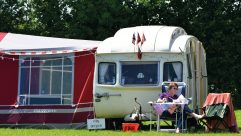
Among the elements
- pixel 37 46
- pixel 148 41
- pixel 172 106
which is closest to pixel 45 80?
pixel 37 46

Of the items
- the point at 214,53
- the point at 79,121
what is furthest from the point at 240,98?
the point at 79,121

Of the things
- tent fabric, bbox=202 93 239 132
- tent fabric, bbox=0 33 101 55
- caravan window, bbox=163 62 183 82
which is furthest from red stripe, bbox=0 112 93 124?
tent fabric, bbox=202 93 239 132

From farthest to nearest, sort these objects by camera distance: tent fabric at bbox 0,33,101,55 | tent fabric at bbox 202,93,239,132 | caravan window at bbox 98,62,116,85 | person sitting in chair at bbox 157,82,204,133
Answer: tent fabric at bbox 0,33,101,55, caravan window at bbox 98,62,116,85, tent fabric at bbox 202,93,239,132, person sitting in chair at bbox 157,82,204,133

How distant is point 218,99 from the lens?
13.3m

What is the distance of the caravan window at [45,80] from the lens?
14.6 meters

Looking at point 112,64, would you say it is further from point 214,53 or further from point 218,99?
point 214,53

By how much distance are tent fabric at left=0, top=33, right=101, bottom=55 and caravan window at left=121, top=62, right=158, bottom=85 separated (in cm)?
112

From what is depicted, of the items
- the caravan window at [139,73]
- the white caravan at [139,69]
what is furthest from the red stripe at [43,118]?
the caravan window at [139,73]

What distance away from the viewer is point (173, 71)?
13.6m

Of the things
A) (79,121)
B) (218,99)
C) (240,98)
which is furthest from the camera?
(240,98)

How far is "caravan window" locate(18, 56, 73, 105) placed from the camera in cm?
1458

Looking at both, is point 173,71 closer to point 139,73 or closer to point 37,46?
point 139,73

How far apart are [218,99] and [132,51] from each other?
2.25 meters

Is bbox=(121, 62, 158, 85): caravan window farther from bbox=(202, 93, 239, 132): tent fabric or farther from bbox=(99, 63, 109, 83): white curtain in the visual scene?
bbox=(202, 93, 239, 132): tent fabric
